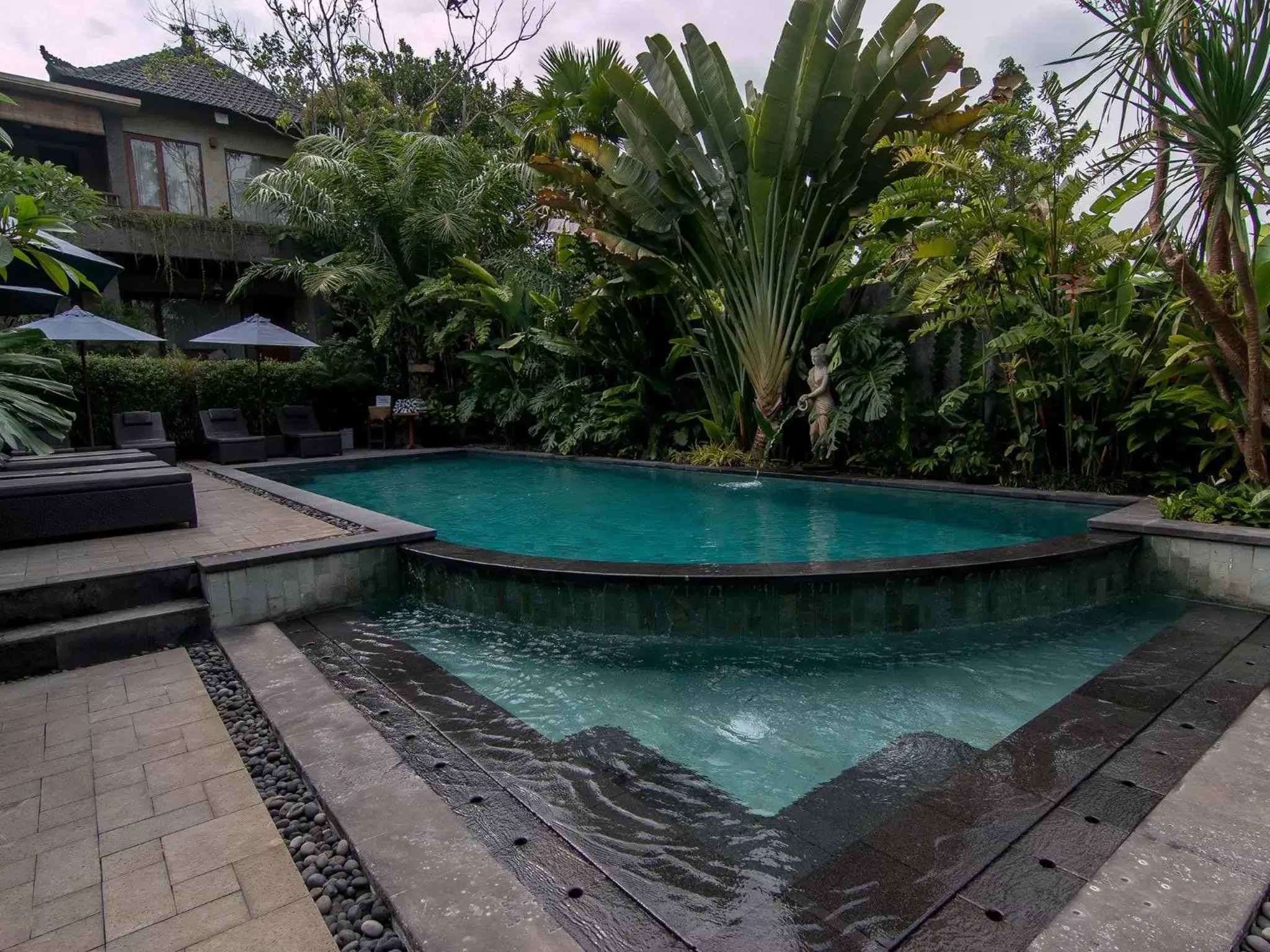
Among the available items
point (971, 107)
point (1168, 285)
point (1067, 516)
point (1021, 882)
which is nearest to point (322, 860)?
point (1021, 882)

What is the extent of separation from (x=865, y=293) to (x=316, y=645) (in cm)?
789

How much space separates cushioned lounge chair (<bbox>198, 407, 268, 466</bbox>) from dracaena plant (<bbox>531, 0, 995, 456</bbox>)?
639 centimetres

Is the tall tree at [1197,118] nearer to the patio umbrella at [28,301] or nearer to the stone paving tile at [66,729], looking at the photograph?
the stone paving tile at [66,729]

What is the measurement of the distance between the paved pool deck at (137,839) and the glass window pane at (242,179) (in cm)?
1734

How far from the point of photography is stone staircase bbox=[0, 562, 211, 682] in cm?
365

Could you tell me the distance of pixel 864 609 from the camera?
13.1 feet

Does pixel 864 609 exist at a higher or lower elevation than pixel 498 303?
lower

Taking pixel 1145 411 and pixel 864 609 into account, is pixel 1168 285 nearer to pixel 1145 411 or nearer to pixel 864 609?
pixel 1145 411

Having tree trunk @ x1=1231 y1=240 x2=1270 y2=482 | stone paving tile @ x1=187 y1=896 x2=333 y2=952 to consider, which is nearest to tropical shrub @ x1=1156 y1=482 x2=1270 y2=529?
tree trunk @ x1=1231 y1=240 x2=1270 y2=482

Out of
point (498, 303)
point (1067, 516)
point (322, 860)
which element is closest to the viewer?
point (322, 860)

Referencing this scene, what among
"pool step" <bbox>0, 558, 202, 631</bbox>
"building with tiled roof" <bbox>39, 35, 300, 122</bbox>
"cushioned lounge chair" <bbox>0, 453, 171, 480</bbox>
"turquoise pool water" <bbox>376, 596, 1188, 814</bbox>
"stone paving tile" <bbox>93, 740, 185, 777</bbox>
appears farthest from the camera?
"building with tiled roof" <bbox>39, 35, 300, 122</bbox>

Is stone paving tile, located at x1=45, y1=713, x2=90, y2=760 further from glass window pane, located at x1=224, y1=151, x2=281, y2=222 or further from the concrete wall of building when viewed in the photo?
glass window pane, located at x1=224, y1=151, x2=281, y2=222

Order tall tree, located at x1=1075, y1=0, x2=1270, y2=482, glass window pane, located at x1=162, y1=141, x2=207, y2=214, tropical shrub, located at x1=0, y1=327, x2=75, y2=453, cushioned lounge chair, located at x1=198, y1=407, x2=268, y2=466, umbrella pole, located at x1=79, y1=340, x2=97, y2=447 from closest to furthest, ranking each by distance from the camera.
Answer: tropical shrub, located at x1=0, y1=327, x2=75, y2=453 < tall tree, located at x1=1075, y1=0, x2=1270, y2=482 < umbrella pole, located at x1=79, y1=340, x2=97, y2=447 < cushioned lounge chair, located at x1=198, y1=407, x2=268, y2=466 < glass window pane, located at x1=162, y1=141, x2=207, y2=214

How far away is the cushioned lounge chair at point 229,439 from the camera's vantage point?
11438mm
